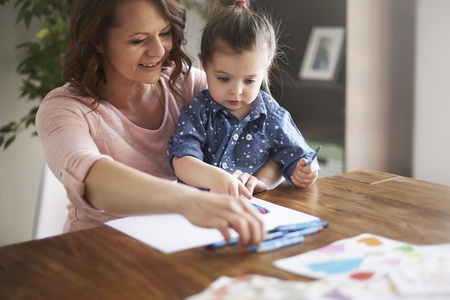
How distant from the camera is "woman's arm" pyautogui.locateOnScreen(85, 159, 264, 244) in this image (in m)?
0.86

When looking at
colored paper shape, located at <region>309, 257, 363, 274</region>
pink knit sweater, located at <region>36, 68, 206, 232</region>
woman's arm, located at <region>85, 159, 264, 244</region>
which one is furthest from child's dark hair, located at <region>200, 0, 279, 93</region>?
colored paper shape, located at <region>309, 257, 363, 274</region>

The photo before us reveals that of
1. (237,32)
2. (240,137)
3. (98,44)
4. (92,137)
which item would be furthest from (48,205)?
(237,32)

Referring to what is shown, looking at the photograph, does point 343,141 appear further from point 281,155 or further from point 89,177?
point 89,177

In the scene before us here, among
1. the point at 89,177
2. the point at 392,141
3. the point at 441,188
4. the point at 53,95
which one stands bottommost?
the point at 392,141

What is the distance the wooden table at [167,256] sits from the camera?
79cm

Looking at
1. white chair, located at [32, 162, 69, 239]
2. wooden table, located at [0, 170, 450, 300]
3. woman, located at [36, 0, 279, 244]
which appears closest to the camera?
wooden table, located at [0, 170, 450, 300]

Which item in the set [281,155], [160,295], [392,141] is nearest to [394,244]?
[160,295]

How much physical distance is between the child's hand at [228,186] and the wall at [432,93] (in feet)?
7.19

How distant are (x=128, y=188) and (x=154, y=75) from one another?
1.93 ft

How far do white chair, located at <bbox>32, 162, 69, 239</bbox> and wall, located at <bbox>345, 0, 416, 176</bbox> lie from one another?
2007 millimetres

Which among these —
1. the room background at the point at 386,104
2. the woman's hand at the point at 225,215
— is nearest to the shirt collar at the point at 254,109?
the woman's hand at the point at 225,215

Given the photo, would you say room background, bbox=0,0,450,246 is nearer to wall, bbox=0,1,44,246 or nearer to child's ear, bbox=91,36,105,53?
wall, bbox=0,1,44,246

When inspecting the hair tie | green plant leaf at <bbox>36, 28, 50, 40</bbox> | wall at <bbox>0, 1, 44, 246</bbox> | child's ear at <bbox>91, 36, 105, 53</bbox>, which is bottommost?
wall at <bbox>0, 1, 44, 246</bbox>

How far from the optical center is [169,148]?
1461 mm
